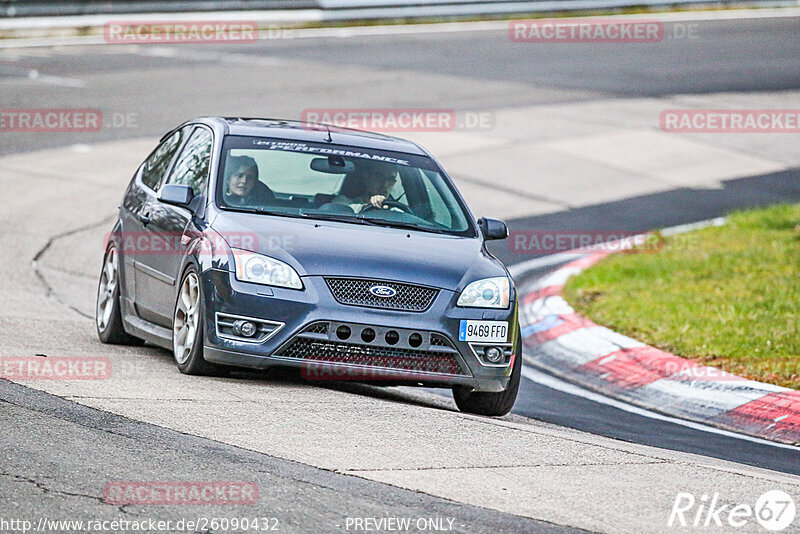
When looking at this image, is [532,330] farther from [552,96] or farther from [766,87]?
[766,87]

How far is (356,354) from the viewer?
7.79 metres

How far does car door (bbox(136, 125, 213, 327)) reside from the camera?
28.5 feet

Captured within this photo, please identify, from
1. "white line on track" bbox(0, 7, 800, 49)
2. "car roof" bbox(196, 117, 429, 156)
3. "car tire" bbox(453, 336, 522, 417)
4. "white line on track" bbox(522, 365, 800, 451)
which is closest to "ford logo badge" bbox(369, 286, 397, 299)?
"car tire" bbox(453, 336, 522, 417)

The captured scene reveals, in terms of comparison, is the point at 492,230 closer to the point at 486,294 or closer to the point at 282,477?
the point at 486,294

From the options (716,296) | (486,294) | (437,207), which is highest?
(437,207)

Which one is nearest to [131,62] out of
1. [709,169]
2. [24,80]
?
[24,80]

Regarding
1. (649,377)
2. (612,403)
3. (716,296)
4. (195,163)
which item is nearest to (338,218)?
(195,163)

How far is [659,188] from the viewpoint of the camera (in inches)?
756

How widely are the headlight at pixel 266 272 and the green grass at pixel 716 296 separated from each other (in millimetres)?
3669

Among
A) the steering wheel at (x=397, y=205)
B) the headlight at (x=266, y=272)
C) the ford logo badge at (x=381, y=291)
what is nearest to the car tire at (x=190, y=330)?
the headlight at (x=266, y=272)

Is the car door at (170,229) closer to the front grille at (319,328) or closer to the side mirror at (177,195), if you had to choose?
the side mirror at (177,195)

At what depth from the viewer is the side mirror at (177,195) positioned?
862 centimetres

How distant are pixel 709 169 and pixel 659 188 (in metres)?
1.75

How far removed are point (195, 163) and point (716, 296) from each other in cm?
529
